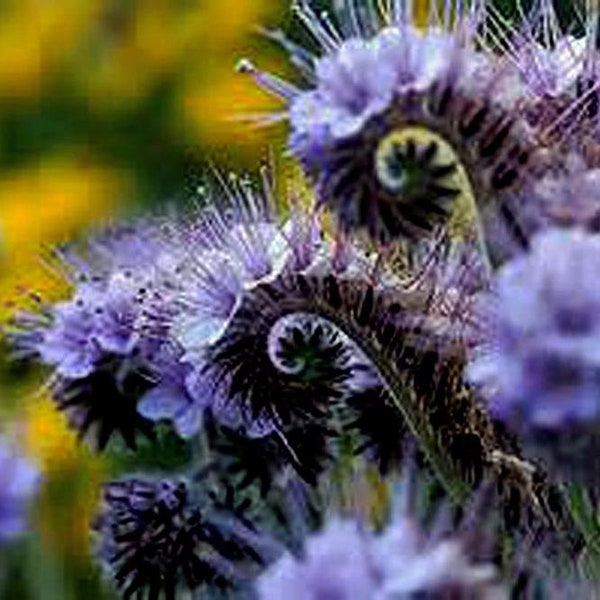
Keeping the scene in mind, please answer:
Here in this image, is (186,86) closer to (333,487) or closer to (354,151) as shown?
(333,487)

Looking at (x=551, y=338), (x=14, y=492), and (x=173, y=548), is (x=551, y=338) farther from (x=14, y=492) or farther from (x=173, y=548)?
(x=14, y=492)

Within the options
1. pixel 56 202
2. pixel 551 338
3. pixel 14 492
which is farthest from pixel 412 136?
pixel 56 202

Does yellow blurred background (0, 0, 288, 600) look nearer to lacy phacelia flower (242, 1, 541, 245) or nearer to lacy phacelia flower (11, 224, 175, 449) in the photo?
lacy phacelia flower (11, 224, 175, 449)

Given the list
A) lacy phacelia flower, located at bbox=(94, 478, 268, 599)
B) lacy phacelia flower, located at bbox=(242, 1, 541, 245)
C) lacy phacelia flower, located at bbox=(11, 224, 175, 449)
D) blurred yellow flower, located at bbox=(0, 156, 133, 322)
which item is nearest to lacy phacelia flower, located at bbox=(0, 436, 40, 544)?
lacy phacelia flower, located at bbox=(11, 224, 175, 449)

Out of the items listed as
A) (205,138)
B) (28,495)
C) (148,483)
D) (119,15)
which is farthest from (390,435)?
Result: (119,15)

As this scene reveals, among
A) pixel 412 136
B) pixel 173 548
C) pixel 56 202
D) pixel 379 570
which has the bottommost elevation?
pixel 379 570

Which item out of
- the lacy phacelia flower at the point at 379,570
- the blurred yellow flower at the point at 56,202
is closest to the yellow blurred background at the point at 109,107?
the blurred yellow flower at the point at 56,202
